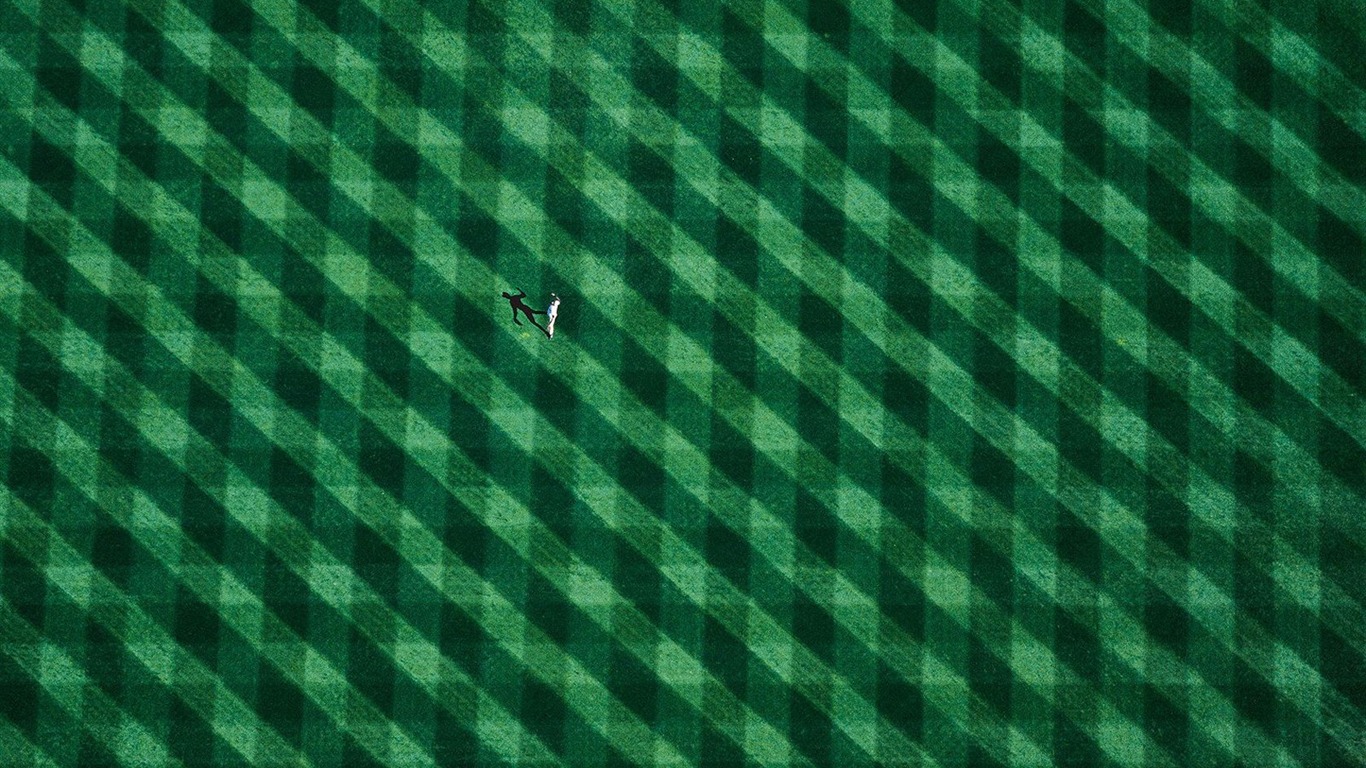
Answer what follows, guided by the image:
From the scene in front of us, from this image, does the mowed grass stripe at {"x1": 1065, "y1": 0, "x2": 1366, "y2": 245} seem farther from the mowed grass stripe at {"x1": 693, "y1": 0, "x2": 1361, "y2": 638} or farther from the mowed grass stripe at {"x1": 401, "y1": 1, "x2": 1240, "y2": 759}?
the mowed grass stripe at {"x1": 401, "y1": 1, "x2": 1240, "y2": 759}

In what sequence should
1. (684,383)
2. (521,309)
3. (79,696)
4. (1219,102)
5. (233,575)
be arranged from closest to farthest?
(79,696), (233,575), (521,309), (684,383), (1219,102)

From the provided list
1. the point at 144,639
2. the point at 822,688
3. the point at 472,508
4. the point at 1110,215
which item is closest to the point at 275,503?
the point at 144,639

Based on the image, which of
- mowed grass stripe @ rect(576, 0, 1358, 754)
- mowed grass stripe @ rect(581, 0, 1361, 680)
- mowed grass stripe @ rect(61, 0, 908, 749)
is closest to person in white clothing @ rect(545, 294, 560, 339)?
mowed grass stripe @ rect(61, 0, 908, 749)

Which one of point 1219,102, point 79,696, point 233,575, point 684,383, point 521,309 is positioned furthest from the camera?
point 1219,102

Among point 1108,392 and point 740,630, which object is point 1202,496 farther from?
point 740,630

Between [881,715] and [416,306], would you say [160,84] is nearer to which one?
[416,306]

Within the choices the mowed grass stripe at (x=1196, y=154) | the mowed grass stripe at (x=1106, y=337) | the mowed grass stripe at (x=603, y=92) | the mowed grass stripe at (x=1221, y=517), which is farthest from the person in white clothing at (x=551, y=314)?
the mowed grass stripe at (x=1221, y=517)

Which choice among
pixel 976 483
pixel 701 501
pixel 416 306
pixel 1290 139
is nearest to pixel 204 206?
pixel 416 306
